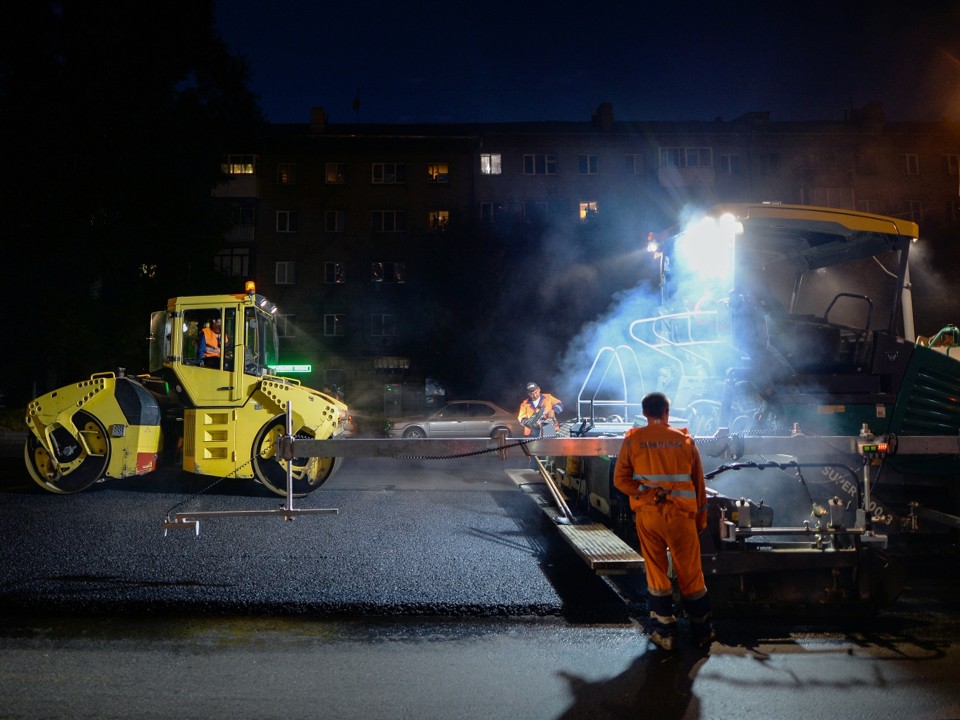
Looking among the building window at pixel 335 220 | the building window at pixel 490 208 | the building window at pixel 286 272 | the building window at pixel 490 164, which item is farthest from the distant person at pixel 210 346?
the building window at pixel 490 164

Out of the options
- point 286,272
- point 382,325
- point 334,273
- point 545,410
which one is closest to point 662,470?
point 545,410

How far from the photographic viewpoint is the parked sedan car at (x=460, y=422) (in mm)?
20531

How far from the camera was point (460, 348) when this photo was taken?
2947 centimetres

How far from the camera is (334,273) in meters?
35.3

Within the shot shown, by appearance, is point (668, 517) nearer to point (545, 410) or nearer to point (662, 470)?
point (662, 470)

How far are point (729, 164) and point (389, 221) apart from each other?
699 inches

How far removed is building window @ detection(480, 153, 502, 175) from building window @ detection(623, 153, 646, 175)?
656 centimetres

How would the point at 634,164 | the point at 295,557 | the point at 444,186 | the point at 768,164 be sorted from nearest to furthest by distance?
the point at 295,557
the point at 444,186
the point at 634,164
the point at 768,164

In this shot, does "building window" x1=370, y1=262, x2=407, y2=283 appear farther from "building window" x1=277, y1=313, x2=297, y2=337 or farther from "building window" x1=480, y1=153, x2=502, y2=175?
"building window" x1=277, y1=313, x2=297, y2=337

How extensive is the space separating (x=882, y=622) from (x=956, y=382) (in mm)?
2770

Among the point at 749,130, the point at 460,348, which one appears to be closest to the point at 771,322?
the point at 460,348

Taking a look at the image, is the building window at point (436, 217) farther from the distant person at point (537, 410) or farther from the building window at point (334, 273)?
the distant person at point (537, 410)

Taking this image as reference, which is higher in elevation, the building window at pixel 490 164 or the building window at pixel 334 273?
the building window at pixel 490 164

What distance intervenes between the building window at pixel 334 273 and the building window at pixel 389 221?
8.28 ft
